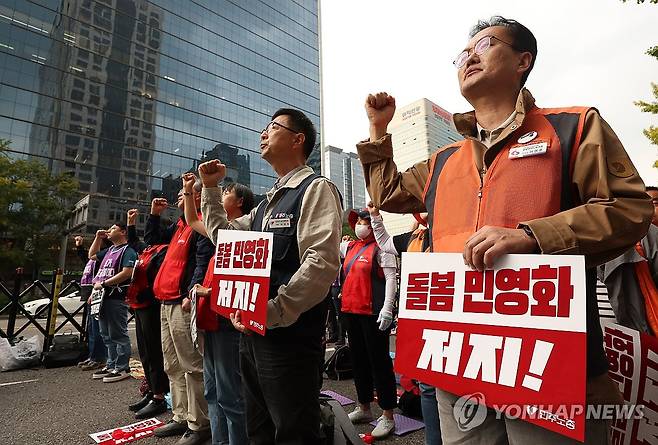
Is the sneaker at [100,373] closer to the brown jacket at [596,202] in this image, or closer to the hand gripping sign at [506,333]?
the hand gripping sign at [506,333]

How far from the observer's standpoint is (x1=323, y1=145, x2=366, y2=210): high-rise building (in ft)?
307

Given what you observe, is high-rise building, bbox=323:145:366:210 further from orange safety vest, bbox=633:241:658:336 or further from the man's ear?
the man's ear

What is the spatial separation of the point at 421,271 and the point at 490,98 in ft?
2.47

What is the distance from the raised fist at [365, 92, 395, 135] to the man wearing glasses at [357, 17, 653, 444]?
0.28m

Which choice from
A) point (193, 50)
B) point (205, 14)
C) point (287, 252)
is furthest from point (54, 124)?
point (287, 252)

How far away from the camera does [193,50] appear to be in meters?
47.9

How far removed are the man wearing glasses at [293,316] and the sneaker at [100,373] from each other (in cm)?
454

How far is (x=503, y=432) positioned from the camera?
1062 mm

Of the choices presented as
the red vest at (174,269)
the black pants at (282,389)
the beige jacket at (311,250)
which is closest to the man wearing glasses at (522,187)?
the beige jacket at (311,250)

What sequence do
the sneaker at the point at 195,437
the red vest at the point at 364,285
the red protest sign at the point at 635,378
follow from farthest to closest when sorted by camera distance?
1. the red vest at the point at 364,285
2. the sneaker at the point at 195,437
3. the red protest sign at the point at 635,378

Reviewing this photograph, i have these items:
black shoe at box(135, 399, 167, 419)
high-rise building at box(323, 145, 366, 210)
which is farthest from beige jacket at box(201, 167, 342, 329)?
high-rise building at box(323, 145, 366, 210)

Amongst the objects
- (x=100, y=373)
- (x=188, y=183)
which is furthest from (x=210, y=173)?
(x=100, y=373)

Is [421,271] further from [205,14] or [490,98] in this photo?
[205,14]

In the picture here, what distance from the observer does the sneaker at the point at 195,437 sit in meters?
2.82
